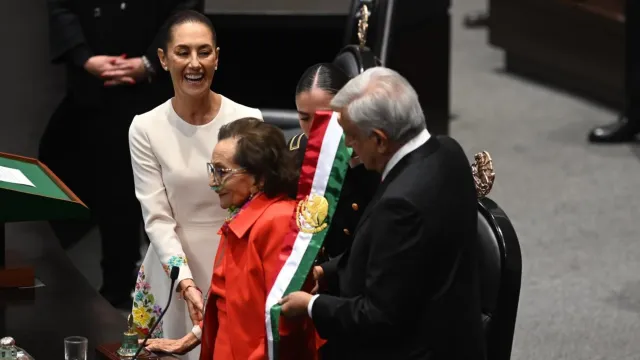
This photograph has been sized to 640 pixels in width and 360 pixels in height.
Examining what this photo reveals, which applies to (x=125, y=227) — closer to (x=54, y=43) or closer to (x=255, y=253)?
(x=54, y=43)

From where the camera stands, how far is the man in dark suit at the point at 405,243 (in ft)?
8.36

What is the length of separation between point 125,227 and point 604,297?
2.06m

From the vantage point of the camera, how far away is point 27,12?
17.6 ft

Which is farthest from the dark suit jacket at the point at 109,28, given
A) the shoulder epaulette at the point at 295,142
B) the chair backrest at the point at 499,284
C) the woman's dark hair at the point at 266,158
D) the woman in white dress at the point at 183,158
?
the chair backrest at the point at 499,284

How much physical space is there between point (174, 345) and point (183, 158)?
55cm

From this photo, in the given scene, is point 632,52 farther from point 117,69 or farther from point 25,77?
point 25,77

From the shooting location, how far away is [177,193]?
3.52 metres

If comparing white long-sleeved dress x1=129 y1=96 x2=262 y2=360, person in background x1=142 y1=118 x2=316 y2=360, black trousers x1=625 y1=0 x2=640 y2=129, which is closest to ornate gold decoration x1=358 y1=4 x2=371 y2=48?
white long-sleeved dress x1=129 y1=96 x2=262 y2=360

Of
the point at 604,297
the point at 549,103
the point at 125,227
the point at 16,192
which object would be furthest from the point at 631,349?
the point at 549,103

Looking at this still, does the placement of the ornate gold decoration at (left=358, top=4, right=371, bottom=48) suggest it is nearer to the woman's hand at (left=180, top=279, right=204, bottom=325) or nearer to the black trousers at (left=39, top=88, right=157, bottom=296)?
the black trousers at (left=39, top=88, right=157, bottom=296)

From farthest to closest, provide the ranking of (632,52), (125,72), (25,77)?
(632,52) < (25,77) < (125,72)

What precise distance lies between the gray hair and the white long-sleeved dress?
3.18ft

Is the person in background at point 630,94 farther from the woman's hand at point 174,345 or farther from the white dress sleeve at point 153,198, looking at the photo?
the woman's hand at point 174,345

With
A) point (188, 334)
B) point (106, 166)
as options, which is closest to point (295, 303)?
point (188, 334)
